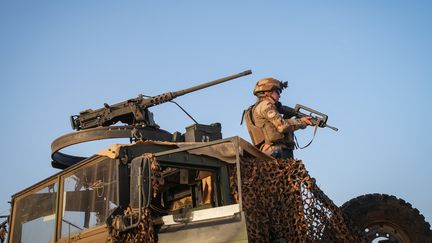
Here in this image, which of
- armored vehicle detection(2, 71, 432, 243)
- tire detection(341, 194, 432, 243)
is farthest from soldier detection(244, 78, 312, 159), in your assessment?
tire detection(341, 194, 432, 243)

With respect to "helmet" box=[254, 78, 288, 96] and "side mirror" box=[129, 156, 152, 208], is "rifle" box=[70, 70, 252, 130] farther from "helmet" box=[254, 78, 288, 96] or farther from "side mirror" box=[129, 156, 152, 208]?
"side mirror" box=[129, 156, 152, 208]

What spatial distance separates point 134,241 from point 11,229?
3.49 m

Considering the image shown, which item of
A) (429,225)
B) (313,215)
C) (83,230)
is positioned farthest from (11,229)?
(429,225)

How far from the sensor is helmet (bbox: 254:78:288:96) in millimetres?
7488

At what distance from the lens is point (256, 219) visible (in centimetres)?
557

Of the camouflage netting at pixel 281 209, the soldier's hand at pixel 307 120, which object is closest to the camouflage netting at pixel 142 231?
the camouflage netting at pixel 281 209

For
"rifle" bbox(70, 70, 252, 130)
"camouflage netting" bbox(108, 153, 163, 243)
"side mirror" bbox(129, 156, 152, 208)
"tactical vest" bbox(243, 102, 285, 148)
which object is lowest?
"camouflage netting" bbox(108, 153, 163, 243)

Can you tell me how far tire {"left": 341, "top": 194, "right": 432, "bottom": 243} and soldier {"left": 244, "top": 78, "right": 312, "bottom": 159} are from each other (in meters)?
1.16

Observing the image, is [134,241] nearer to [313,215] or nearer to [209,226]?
[209,226]

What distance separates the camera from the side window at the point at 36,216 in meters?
7.01

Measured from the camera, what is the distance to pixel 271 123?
715 centimetres

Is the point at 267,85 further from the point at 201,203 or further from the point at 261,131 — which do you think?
the point at 201,203

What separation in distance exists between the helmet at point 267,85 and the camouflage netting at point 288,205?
153 cm

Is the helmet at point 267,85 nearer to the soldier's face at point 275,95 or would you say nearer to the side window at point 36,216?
the soldier's face at point 275,95
